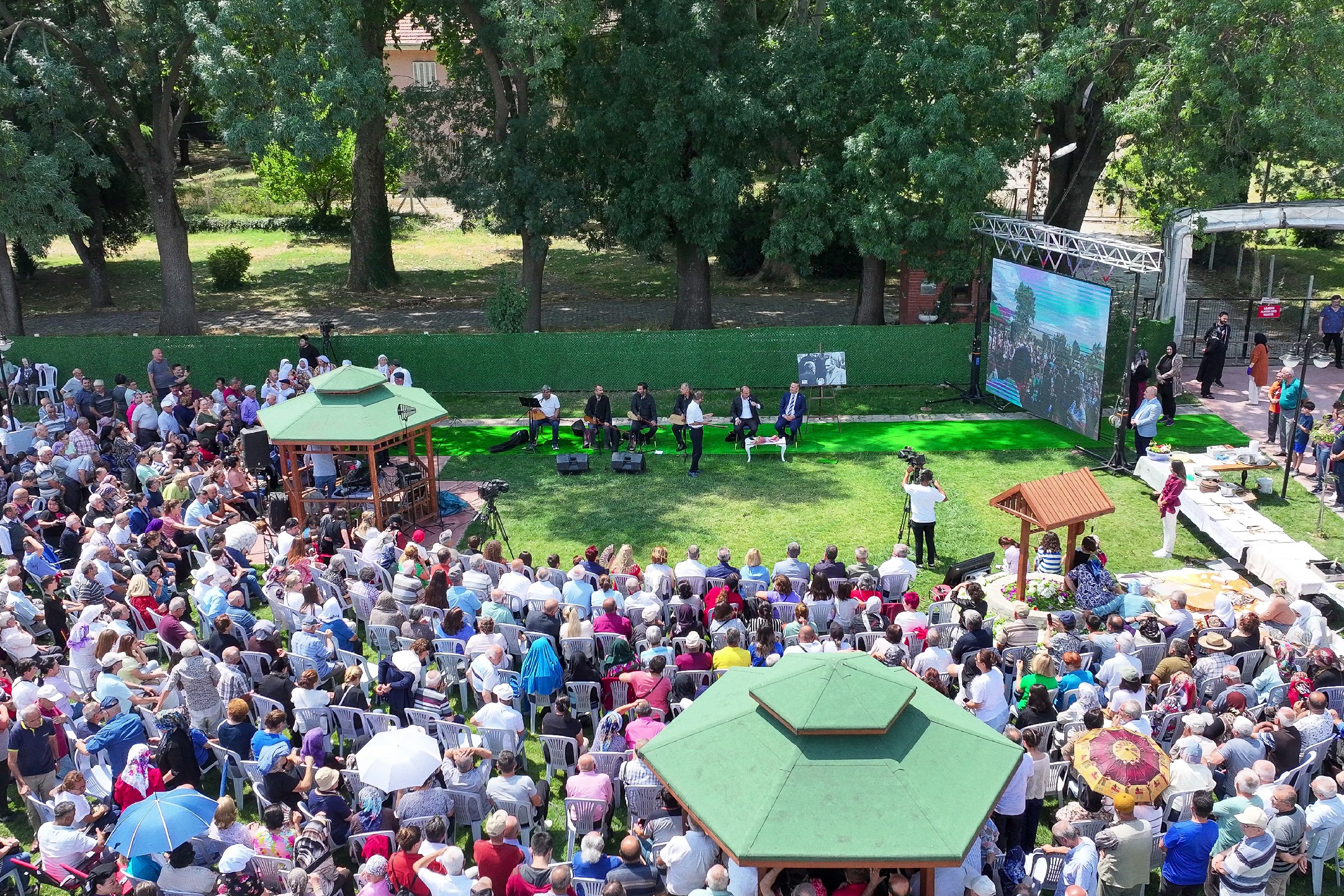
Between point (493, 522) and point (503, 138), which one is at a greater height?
point (503, 138)

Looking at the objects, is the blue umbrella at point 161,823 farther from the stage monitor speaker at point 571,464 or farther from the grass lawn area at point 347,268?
the grass lawn area at point 347,268

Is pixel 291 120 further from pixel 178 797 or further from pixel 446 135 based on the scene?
pixel 178 797

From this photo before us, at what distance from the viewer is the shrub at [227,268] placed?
1357 inches

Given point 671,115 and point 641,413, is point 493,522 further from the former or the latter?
point 671,115

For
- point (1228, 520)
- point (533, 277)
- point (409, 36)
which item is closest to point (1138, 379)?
point (1228, 520)

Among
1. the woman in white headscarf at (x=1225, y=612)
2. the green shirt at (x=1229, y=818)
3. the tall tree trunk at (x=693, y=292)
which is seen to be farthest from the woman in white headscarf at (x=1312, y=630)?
the tall tree trunk at (x=693, y=292)

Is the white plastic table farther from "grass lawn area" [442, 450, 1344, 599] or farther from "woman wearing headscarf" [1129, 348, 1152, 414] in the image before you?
"woman wearing headscarf" [1129, 348, 1152, 414]

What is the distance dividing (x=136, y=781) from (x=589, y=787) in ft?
11.6

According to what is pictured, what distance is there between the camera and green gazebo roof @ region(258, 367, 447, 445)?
16.0 m

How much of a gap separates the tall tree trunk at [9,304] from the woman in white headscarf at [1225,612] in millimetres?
25478

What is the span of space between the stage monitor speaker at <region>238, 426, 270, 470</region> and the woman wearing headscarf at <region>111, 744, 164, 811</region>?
29.8 feet

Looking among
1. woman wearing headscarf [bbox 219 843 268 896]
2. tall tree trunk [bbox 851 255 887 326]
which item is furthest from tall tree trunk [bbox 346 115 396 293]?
woman wearing headscarf [bbox 219 843 268 896]

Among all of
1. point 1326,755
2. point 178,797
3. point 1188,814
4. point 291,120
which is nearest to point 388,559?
point 178,797

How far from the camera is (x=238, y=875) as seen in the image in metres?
8.01
